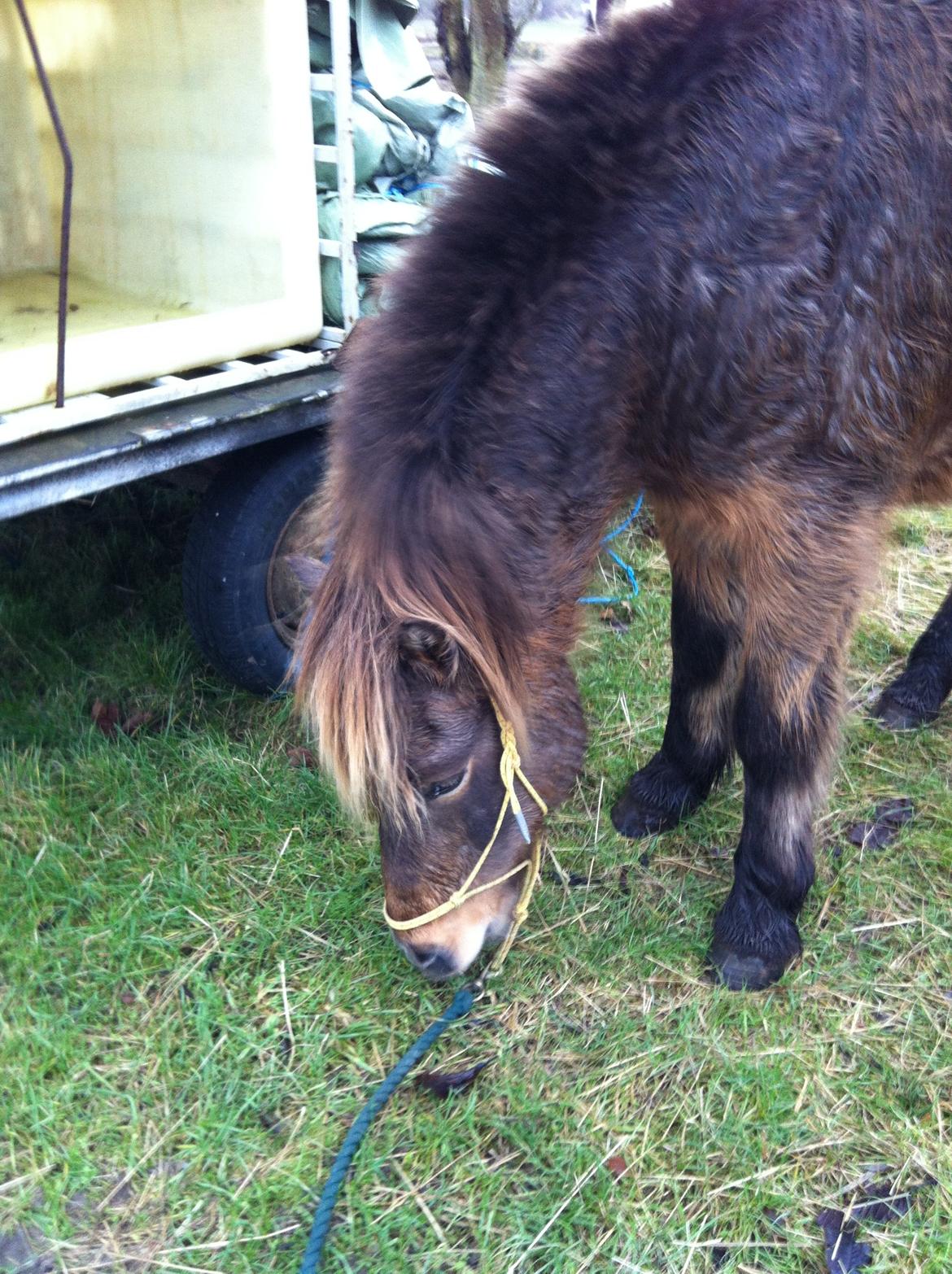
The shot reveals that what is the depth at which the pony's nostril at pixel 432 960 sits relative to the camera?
1.89 metres

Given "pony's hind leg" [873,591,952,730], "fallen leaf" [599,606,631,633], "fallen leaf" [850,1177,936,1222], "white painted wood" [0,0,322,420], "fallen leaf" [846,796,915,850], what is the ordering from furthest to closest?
"fallen leaf" [599,606,631,633] → "pony's hind leg" [873,591,952,730] → "fallen leaf" [846,796,915,850] → "white painted wood" [0,0,322,420] → "fallen leaf" [850,1177,936,1222]

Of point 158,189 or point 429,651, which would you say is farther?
point 158,189

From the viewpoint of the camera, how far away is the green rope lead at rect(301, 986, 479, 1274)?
5.49 feet

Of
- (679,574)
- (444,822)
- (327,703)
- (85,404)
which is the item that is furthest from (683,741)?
(85,404)

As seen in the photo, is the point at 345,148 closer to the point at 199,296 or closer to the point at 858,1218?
the point at 199,296

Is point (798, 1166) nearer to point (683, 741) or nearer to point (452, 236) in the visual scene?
point (683, 741)

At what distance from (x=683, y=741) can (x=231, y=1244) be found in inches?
58.4

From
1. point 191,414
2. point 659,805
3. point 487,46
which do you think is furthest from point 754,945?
point 487,46

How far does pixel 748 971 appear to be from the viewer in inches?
85.5

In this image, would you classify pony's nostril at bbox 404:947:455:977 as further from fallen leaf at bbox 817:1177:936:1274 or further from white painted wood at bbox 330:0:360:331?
white painted wood at bbox 330:0:360:331

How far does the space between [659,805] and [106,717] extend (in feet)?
5.13

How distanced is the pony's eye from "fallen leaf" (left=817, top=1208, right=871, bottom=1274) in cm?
99

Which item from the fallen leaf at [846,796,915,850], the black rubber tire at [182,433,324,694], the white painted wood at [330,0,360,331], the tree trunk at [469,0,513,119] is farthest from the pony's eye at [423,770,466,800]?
the tree trunk at [469,0,513,119]

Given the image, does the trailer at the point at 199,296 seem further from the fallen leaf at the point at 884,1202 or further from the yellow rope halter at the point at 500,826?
the fallen leaf at the point at 884,1202
